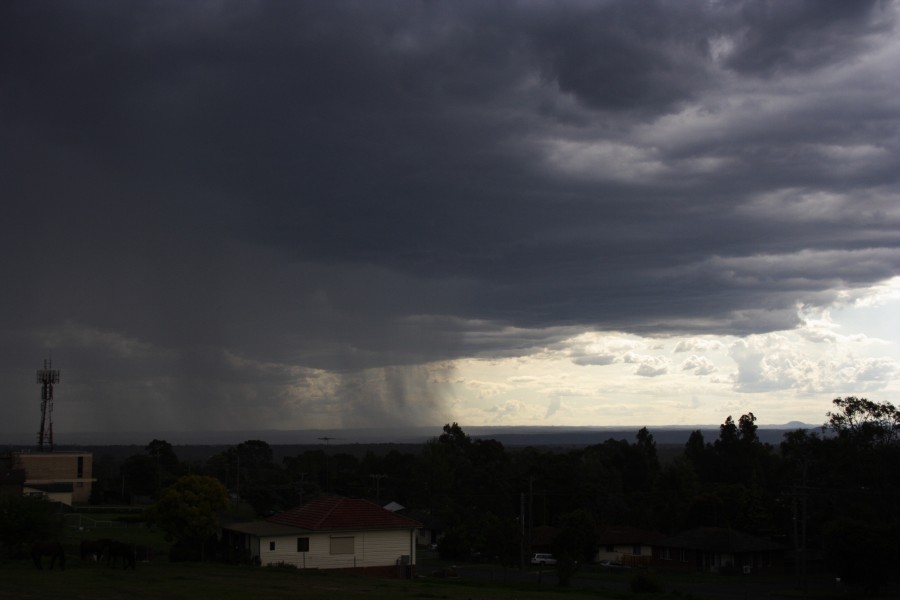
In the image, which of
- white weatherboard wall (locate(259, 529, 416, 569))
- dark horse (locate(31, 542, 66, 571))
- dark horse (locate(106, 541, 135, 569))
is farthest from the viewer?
white weatherboard wall (locate(259, 529, 416, 569))

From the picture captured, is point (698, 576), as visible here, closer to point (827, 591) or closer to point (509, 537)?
point (827, 591)

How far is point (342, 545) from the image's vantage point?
4888 centimetres

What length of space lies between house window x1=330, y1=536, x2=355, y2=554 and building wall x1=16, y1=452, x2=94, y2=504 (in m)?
76.9

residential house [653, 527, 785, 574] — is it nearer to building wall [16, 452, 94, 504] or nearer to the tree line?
the tree line

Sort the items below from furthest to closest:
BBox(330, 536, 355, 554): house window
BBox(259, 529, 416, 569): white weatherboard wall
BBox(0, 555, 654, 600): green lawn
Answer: BBox(330, 536, 355, 554): house window < BBox(259, 529, 416, 569): white weatherboard wall < BBox(0, 555, 654, 600): green lawn

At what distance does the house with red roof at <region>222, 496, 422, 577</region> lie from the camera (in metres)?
47.6

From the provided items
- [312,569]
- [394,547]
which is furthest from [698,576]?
[312,569]

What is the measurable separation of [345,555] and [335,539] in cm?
120

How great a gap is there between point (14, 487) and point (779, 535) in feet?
259

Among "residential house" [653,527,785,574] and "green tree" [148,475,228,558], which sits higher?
"green tree" [148,475,228,558]

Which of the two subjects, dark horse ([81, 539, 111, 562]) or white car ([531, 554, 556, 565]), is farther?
white car ([531, 554, 556, 565])

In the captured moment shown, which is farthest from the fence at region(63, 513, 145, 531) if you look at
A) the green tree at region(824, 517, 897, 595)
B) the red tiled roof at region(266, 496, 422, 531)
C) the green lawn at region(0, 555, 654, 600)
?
the green tree at region(824, 517, 897, 595)

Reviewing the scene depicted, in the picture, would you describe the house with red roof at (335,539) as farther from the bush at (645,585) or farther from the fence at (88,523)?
the fence at (88,523)

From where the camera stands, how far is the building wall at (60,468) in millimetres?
112875
